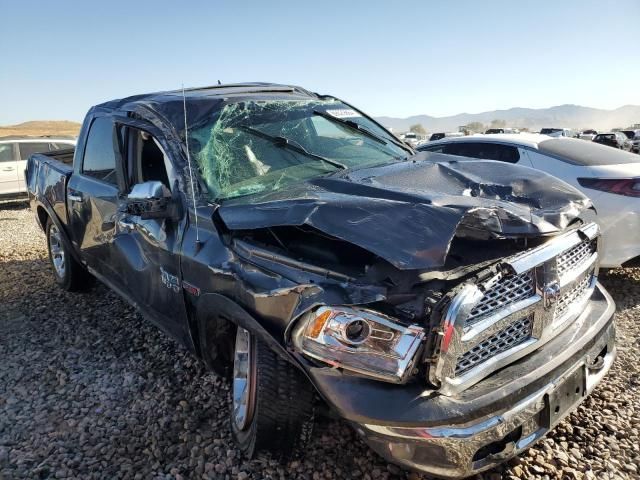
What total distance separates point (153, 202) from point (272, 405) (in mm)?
1250

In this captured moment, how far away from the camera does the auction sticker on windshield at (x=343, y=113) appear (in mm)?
3727

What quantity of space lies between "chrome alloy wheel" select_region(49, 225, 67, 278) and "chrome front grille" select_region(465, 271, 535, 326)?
4.56 meters

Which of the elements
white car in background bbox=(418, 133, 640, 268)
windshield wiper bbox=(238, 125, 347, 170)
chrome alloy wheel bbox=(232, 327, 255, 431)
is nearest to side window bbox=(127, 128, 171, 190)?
windshield wiper bbox=(238, 125, 347, 170)

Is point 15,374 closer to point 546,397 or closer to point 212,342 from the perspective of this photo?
point 212,342

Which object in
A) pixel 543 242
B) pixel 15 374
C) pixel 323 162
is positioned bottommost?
pixel 15 374

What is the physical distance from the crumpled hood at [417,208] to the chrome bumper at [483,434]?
0.61m

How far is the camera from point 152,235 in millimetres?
2984

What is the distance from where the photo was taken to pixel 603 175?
14.8 feet

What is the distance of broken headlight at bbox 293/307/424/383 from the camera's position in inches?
69.9

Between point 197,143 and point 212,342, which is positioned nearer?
point 212,342

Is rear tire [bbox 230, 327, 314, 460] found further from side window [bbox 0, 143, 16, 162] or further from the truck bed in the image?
side window [bbox 0, 143, 16, 162]

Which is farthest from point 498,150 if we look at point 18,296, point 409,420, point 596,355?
point 18,296

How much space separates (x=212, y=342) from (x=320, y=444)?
0.81m

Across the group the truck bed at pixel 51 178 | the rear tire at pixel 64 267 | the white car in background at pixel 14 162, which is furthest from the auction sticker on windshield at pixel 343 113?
the white car in background at pixel 14 162
